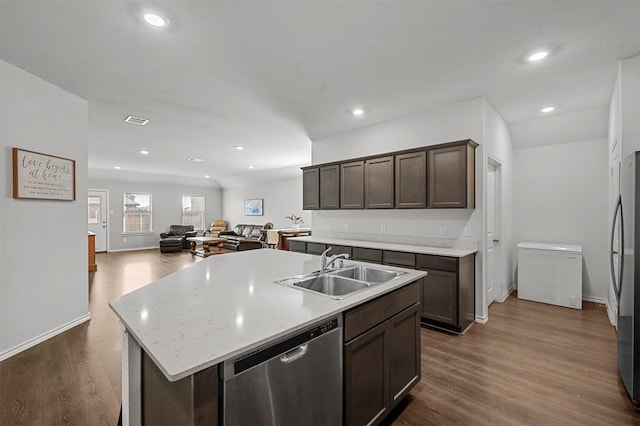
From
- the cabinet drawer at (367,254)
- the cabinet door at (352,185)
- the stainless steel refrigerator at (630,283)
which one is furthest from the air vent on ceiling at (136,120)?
the stainless steel refrigerator at (630,283)

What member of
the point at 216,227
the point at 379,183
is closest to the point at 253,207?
the point at 216,227

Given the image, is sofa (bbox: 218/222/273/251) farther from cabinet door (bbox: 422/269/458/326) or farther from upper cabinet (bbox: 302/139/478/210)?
cabinet door (bbox: 422/269/458/326)

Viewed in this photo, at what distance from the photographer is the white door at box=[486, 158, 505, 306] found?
13.2ft

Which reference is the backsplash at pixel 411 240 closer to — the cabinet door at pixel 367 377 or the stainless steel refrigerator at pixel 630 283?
the stainless steel refrigerator at pixel 630 283

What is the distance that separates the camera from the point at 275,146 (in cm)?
621

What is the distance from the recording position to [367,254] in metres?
3.85

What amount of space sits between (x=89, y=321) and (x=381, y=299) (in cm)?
381

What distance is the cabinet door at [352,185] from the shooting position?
14.5ft

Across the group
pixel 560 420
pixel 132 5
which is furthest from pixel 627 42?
pixel 132 5

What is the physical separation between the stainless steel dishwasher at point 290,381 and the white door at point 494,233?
3421 millimetres

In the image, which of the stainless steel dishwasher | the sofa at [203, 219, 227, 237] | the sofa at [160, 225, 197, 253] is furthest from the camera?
the sofa at [203, 219, 227, 237]

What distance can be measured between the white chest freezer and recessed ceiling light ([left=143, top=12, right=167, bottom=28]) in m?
5.19

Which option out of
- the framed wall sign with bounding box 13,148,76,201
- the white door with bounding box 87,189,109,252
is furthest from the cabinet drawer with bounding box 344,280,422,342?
the white door with bounding box 87,189,109,252

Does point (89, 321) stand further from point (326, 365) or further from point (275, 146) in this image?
point (275, 146)
